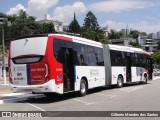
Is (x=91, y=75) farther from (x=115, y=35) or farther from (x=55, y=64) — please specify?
(x=115, y=35)

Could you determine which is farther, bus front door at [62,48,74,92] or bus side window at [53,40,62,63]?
bus front door at [62,48,74,92]

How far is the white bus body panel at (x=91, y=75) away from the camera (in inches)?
727

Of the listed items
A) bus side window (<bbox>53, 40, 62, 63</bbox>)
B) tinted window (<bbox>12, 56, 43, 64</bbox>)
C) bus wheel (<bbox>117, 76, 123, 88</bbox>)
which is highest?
bus side window (<bbox>53, 40, 62, 63</bbox>)

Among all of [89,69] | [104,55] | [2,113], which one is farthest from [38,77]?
[104,55]

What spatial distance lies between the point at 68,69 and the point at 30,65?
7.61ft

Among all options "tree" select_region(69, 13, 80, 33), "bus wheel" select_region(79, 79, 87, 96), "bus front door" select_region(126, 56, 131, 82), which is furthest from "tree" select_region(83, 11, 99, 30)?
"bus wheel" select_region(79, 79, 87, 96)

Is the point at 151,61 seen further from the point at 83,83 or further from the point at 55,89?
the point at 55,89

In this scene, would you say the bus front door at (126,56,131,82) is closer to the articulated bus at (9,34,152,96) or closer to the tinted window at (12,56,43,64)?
the articulated bus at (9,34,152,96)

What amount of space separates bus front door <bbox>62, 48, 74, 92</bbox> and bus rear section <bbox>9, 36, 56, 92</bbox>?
1.48 m

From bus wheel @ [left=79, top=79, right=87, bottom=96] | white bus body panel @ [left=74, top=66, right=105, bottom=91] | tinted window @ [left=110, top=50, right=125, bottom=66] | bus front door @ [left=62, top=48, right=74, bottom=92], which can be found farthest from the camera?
tinted window @ [left=110, top=50, right=125, bottom=66]

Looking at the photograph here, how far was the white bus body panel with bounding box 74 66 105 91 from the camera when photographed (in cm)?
1847

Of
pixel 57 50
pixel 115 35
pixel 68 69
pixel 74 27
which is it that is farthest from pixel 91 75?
pixel 115 35

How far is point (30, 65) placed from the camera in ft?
52.9

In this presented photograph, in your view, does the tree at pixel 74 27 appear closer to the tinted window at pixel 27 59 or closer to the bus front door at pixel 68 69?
the bus front door at pixel 68 69
